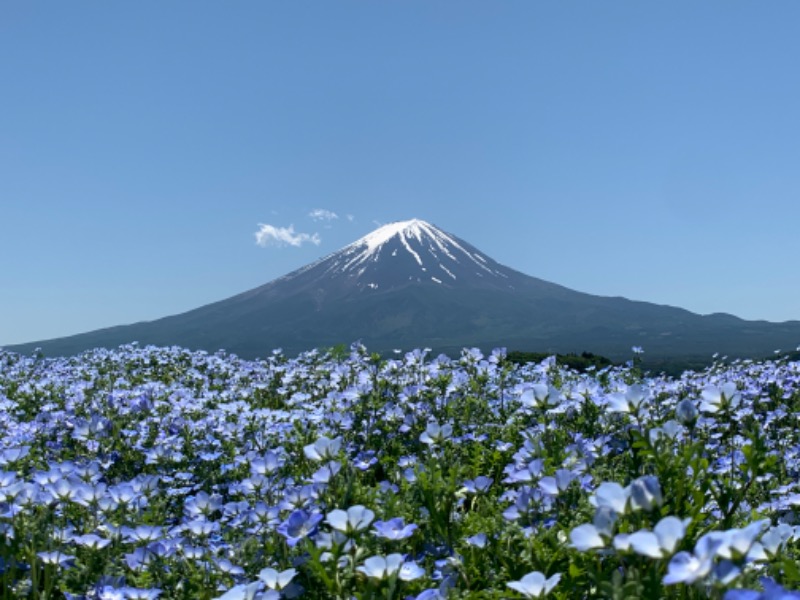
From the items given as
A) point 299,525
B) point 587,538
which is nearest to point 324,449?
point 299,525

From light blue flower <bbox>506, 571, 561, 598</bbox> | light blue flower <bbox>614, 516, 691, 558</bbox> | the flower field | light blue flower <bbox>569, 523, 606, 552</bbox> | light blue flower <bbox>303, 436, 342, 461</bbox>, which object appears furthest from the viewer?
light blue flower <bbox>303, 436, 342, 461</bbox>

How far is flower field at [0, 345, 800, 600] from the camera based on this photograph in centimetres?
214

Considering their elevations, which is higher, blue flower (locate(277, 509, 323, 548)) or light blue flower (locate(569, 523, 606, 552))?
light blue flower (locate(569, 523, 606, 552))

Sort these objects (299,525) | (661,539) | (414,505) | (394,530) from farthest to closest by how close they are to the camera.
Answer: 1. (414,505)
2. (299,525)
3. (394,530)
4. (661,539)

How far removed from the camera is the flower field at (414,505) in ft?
7.02

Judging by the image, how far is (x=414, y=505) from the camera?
136 inches

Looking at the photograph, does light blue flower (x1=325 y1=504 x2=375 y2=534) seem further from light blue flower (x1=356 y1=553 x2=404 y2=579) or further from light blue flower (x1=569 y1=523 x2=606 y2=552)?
light blue flower (x1=569 y1=523 x2=606 y2=552)

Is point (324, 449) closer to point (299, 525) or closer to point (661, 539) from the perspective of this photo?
point (299, 525)

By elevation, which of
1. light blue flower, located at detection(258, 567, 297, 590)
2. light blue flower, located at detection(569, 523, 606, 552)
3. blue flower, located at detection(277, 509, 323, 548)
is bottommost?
light blue flower, located at detection(258, 567, 297, 590)

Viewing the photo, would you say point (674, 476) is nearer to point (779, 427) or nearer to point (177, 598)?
point (177, 598)

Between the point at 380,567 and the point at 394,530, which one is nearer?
the point at 380,567

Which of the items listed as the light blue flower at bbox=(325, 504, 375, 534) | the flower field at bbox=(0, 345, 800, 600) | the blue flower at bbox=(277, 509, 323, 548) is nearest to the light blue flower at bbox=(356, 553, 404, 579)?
the flower field at bbox=(0, 345, 800, 600)

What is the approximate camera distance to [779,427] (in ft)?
24.5

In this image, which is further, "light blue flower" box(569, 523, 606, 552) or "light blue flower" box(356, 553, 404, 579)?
"light blue flower" box(356, 553, 404, 579)
